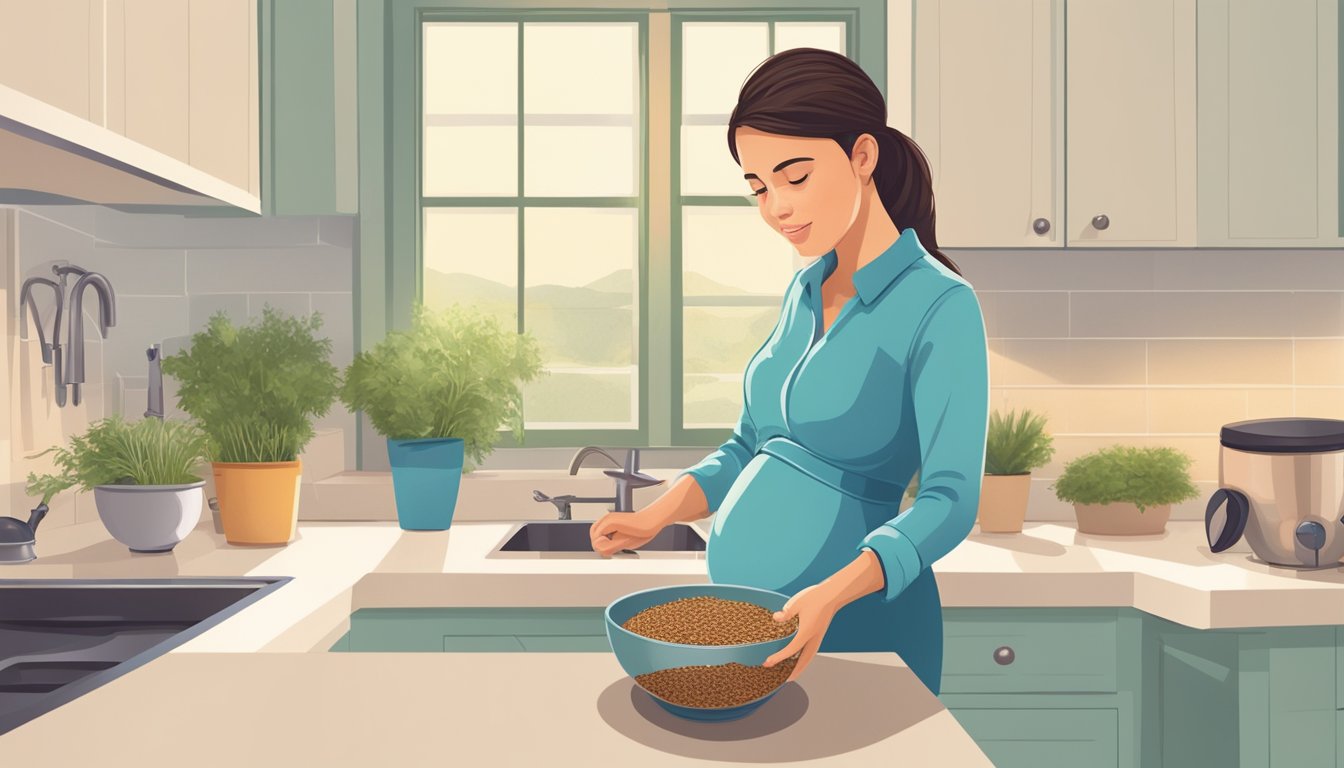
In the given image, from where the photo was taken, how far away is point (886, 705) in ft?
2.94

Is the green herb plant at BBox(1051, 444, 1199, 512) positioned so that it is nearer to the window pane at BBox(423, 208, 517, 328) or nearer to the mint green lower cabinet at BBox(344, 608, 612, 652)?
the mint green lower cabinet at BBox(344, 608, 612, 652)

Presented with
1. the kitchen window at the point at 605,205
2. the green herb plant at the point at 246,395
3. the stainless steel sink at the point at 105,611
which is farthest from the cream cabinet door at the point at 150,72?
the kitchen window at the point at 605,205

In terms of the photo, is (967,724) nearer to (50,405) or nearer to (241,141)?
(241,141)

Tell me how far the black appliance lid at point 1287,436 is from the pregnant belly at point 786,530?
1.19 meters

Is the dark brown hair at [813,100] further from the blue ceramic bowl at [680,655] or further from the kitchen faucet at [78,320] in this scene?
the kitchen faucet at [78,320]

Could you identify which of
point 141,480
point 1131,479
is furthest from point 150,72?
point 1131,479

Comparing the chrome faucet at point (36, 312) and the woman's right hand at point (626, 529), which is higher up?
the chrome faucet at point (36, 312)

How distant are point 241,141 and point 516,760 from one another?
174 centimetres

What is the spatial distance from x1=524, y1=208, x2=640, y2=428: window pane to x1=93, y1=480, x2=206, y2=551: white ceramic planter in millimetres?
1039

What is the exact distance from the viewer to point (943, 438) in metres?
1.05

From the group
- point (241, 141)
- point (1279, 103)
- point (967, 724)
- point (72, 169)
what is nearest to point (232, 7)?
point (241, 141)

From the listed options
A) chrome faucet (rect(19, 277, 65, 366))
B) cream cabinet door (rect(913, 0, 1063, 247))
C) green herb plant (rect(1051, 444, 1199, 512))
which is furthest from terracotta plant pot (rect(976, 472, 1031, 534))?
chrome faucet (rect(19, 277, 65, 366))

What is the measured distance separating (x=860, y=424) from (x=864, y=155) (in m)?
0.34

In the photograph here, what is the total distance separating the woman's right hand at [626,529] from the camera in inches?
47.0
